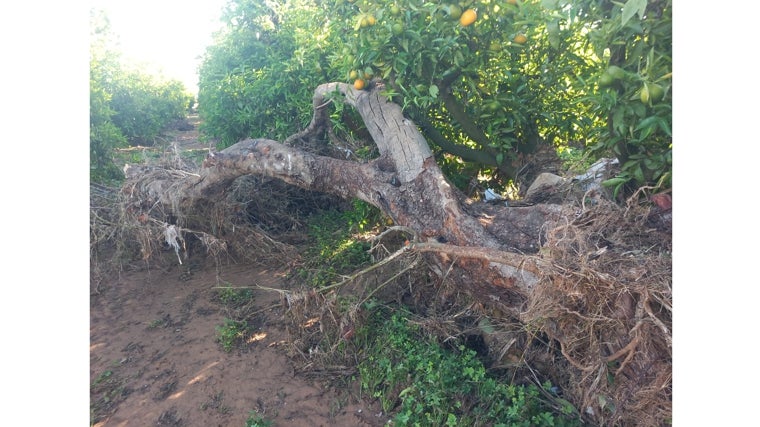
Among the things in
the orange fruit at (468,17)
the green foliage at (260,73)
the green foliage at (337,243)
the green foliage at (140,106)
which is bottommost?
the green foliage at (337,243)

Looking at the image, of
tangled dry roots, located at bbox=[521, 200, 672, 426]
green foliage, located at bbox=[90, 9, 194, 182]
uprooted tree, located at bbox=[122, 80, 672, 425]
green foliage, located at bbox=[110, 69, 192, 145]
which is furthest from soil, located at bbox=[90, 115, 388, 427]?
green foliage, located at bbox=[110, 69, 192, 145]

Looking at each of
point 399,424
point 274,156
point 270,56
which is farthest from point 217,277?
point 270,56

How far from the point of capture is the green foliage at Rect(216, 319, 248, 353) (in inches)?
135

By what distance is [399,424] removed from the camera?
259cm

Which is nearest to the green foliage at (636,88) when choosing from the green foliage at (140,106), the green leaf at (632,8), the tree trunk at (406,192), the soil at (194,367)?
the green leaf at (632,8)

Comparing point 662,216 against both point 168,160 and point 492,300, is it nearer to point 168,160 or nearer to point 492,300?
point 492,300

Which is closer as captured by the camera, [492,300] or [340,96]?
[492,300]

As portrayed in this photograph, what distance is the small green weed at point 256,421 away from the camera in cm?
269

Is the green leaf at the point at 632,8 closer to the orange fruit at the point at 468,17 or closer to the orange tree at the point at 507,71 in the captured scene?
the orange tree at the point at 507,71

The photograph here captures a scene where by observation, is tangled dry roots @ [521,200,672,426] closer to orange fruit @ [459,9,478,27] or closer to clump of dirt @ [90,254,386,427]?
clump of dirt @ [90,254,386,427]

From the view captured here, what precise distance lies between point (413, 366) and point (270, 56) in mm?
4054

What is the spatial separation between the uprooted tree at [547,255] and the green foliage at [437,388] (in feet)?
0.82

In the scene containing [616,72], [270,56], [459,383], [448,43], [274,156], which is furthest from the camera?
[270,56]

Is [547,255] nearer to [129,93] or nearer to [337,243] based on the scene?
[337,243]
